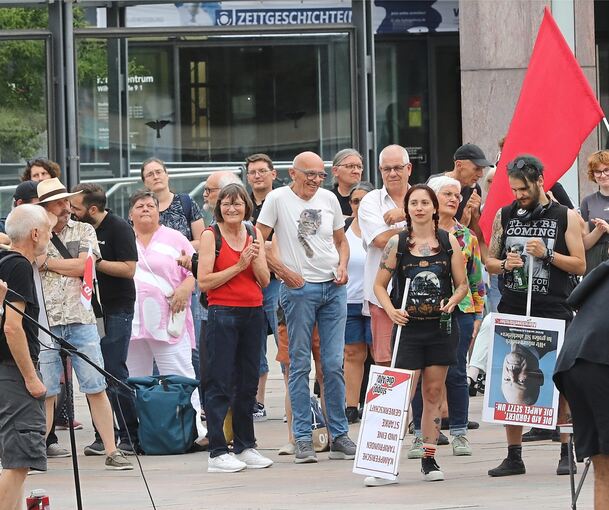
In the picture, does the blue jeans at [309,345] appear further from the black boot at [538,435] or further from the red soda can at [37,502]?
the red soda can at [37,502]

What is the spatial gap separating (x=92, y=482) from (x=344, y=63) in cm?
777

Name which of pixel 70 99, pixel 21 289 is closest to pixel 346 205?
pixel 21 289

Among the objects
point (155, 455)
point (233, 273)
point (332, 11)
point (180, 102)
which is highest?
point (332, 11)

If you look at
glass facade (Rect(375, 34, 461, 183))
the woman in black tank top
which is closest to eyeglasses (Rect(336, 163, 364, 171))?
the woman in black tank top

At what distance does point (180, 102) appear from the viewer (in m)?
17.0

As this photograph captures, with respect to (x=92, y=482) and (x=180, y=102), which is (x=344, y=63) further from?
(x=92, y=482)

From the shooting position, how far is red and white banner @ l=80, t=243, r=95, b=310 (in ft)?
32.2

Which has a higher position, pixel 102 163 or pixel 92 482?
pixel 102 163

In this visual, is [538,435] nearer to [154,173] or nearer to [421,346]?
[421,346]

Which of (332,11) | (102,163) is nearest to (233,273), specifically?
(102,163)

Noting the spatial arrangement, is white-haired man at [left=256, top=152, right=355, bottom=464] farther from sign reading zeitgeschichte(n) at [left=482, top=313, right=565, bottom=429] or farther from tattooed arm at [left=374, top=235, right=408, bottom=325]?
sign reading zeitgeschichte(n) at [left=482, top=313, right=565, bottom=429]

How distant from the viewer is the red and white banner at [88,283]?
982cm

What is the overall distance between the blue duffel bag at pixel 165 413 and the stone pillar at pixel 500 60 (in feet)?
24.6

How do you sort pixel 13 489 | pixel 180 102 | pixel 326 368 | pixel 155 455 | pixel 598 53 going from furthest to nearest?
pixel 598 53 → pixel 180 102 → pixel 155 455 → pixel 326 368 → pixel 13 489
